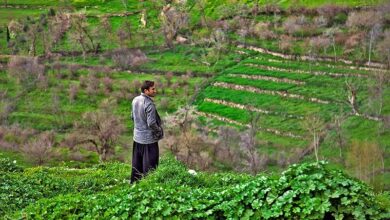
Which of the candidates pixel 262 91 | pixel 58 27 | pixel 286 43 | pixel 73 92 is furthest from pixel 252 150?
pixel 58 27

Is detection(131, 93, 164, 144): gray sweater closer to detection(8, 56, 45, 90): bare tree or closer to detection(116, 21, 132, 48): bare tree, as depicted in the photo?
detection(8, 56, 45, 90): bare tree

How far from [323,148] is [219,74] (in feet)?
101

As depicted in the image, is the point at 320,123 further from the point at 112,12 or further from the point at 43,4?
the point at 43,4

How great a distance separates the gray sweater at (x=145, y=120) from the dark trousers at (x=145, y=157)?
18 centimetres

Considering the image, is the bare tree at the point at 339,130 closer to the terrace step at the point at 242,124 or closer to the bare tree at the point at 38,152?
the terrace step at the point at 242,124

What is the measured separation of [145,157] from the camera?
56.2 feet

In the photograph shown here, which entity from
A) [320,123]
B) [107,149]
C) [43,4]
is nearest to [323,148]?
[320,123]

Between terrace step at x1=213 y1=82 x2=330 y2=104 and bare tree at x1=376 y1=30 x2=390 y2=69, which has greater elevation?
bare tree at x1=376 y1=30 x2=390 y2=69

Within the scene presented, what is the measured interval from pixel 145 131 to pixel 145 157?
2.61ft

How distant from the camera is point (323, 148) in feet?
245

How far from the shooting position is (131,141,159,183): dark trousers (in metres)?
17.1

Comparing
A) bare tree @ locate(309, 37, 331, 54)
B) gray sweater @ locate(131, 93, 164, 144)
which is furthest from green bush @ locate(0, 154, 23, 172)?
bare tree @ locate(309, 37, 331, 54)

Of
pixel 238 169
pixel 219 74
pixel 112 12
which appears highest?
pixel 112 12

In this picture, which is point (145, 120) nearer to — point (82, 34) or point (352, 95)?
point (352, 95)
